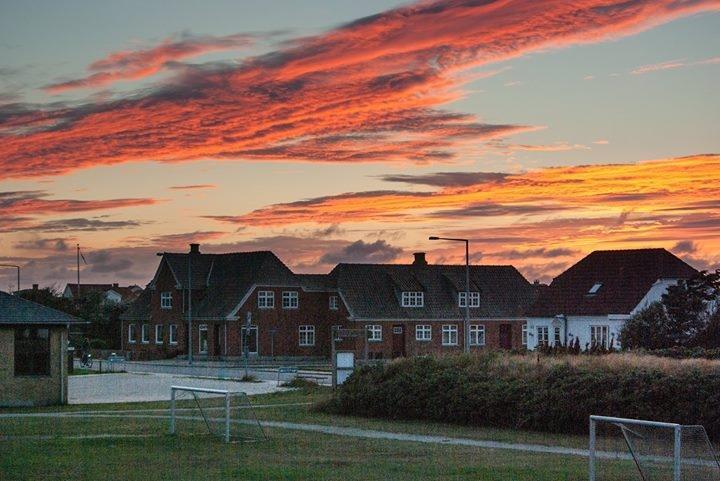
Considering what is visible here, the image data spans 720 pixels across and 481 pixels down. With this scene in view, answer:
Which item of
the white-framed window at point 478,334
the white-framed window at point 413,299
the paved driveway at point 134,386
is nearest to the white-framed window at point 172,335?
the white-framed window at point 413,299

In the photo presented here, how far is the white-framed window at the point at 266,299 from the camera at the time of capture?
9219 centimetres

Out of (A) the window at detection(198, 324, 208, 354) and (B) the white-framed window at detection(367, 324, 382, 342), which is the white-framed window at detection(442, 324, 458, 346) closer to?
(B) the white-framed window at detection(367, 324, 382, 342)

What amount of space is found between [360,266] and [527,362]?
6298cm

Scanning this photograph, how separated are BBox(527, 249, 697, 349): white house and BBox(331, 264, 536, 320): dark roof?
17513mm

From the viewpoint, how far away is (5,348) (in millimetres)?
40875

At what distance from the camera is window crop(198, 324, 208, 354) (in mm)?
93000

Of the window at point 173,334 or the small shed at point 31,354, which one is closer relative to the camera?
the small shed at point 31,354

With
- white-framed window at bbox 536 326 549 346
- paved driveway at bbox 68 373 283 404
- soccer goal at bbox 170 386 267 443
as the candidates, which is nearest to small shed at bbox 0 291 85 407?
paved driveway at bbox 68 373 283 404

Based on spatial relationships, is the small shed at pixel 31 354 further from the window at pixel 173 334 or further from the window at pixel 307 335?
the window at pixel 173 334

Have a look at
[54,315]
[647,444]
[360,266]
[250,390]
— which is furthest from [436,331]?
[647,444]

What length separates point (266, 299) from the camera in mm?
92625

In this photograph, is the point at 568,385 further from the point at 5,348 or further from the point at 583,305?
the point at 583,305

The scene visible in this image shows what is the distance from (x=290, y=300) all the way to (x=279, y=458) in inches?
2770

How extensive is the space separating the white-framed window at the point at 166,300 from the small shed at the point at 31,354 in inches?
2160
